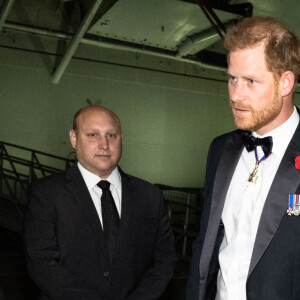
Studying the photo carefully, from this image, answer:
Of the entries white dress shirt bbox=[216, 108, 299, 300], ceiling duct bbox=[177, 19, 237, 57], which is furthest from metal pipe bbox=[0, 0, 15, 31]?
white dress shirt bbox=[216, 108, 299, 300]

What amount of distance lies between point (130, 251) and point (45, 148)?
8578 mm

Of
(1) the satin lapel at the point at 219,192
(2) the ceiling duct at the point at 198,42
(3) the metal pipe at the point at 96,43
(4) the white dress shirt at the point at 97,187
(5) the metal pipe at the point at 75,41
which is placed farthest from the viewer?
(2) the ceiling duct at the point at 198,42

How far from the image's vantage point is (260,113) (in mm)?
1660

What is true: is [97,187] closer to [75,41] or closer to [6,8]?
[6,8]

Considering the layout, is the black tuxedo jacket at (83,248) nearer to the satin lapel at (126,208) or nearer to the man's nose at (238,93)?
the satin lapel at (126,208)

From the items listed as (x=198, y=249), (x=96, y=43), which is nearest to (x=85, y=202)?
(x=198, y=249)

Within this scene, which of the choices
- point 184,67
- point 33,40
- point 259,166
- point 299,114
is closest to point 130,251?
point 259,166

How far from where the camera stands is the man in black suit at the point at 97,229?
7.63ft

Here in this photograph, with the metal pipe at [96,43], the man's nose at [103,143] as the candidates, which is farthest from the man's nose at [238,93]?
the metal pipe at [96,43]

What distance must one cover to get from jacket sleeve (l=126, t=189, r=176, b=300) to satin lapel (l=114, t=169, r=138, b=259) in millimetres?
195

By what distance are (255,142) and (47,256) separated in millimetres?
1221

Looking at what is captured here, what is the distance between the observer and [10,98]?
10.3 meters

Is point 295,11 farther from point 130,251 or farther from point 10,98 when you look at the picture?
point 130,251

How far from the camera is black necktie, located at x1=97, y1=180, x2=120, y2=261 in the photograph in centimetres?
244
